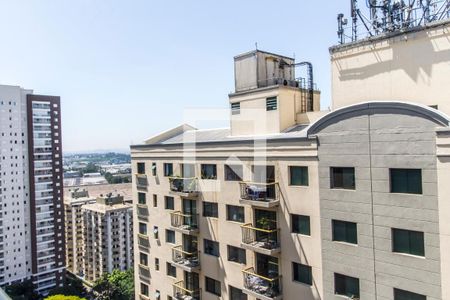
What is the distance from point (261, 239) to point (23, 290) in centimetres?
6192

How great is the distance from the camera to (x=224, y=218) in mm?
18297

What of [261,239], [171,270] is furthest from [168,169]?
[261,239]

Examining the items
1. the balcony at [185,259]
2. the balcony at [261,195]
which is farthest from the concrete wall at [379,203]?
the balcony at [185,259]

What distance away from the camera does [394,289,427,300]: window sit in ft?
39.5

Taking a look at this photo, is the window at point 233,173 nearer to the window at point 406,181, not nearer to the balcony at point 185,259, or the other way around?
the balcony at point 185,259

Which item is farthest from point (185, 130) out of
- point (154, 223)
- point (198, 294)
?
point (198, 294)

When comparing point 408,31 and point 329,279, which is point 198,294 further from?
point 408,31

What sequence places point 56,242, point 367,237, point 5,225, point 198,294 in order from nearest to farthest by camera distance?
point 367,237
point 198,294
point 5,225
point 56,242

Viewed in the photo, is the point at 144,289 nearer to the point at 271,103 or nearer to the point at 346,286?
the point at 346,286

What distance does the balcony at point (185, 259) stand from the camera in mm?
19484

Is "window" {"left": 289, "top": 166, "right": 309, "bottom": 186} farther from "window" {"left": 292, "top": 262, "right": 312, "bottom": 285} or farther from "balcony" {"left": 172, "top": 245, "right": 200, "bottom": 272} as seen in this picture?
"balcony" {"left": 172, "top": 245, "right": 200, "bottom": 272}

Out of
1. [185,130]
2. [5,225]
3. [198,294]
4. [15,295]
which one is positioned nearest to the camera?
[198,294]

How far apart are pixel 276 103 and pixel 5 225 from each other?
212 ft

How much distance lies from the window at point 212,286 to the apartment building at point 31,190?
58891 millimetres
